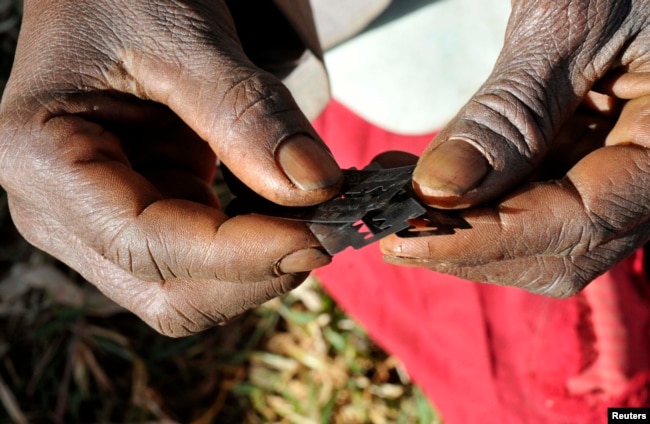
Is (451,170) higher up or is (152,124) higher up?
(451,170)

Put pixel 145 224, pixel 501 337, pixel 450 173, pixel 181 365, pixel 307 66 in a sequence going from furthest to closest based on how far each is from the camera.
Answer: pixel 181 365 < pixel 501 337 < pixel 307 66 < pixel 145 224 < pixel 450 173

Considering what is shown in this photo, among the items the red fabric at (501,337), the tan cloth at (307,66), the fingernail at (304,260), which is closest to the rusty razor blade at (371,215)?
the fingernail at (304,260)

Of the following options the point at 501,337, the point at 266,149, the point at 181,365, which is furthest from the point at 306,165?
the point at 181,365

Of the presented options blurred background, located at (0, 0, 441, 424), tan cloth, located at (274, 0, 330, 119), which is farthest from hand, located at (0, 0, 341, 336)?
blurred background, located at (0, 0, 441, 424)

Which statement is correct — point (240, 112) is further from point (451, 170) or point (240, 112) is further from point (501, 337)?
point (501, 337)

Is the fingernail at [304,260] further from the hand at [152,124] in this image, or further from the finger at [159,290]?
the finger at [159,290]

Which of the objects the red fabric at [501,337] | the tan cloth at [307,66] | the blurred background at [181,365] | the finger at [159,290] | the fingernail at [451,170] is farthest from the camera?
the blurred background at [181,365]
